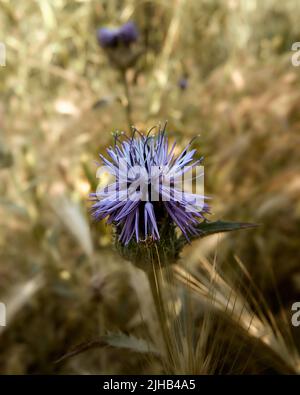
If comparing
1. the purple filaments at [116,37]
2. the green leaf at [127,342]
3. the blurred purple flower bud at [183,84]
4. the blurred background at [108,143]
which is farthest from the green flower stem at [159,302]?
the blurred purple flower bud at [183,84]

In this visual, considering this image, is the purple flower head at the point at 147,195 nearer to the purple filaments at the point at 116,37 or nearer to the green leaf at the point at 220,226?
the green leaf at the point at 220,226

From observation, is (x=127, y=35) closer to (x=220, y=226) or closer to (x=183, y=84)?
(x=183, y=84)

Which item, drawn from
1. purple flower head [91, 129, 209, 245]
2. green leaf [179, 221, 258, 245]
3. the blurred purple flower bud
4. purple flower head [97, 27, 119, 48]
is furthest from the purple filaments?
green leaf [179, 221, 258, 245]

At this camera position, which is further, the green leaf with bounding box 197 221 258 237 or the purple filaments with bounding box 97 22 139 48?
the purple filaments with bounding box 97 22 139 48

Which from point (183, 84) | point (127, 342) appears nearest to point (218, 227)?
point (127, 342)

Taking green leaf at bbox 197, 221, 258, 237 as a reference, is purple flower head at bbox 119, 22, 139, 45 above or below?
above

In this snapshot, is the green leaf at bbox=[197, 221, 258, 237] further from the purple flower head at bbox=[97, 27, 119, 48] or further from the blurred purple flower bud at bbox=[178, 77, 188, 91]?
the blurred purple flower bud at bbox=[178, 77, 188, 91]
